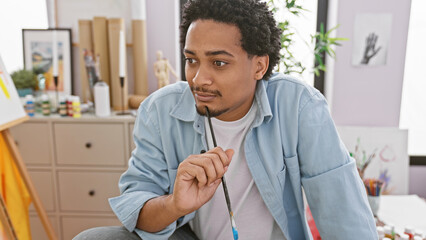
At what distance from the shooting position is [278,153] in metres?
1.01

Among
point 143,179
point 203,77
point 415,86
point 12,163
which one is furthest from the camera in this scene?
point 415,86

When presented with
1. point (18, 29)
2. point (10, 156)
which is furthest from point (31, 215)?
point (18, 29)

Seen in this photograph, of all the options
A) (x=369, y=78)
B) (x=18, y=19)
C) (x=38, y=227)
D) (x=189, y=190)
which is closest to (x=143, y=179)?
(x=189, y=190)

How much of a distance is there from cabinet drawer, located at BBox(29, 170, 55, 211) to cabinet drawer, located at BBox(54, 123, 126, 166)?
4.4 inches

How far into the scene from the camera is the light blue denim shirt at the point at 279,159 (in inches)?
36.9

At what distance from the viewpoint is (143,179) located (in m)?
1.00

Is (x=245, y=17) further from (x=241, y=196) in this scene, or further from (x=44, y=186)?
(x=44, y=186)

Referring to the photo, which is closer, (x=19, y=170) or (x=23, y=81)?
(x=19, y=170)

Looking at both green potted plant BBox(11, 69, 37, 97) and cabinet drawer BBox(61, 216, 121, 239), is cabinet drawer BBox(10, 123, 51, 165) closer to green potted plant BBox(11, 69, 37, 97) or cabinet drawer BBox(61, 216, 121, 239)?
green potted plant BBox(11, 69, 37, 97)

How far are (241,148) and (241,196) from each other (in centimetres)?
15

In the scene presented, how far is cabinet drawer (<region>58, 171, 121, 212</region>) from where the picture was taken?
1846 millimetres

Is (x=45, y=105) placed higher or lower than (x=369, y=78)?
lower

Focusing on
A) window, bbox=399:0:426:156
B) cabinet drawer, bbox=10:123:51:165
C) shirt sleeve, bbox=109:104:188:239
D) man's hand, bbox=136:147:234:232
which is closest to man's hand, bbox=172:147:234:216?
man's hand, bbox=136:147:234:232

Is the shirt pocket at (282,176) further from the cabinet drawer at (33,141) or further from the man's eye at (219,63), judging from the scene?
the cabinet drawer at (33,141)
